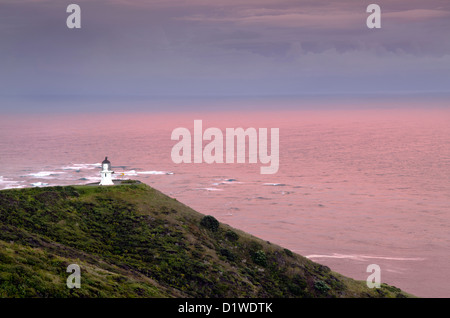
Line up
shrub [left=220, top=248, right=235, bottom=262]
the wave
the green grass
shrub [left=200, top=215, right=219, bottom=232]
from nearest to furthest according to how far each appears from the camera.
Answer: the green grass → shrub [left=220, top=248, right=235, bottom=262] → shrub [left=200, top=215, right=219, bottom=232] → the wave

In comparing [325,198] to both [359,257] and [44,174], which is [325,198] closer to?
[359,257]

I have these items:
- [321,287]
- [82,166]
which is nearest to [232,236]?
[321,287]

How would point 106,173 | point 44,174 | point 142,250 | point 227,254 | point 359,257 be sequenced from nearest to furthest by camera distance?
point 142,250, point 227,254, point 106,173, point 359,257, point 44,174

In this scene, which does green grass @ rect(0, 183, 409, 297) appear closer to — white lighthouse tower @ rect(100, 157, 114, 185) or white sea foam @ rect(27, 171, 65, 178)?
white lighthouse tower @ rect(100, 157, 114, 185)

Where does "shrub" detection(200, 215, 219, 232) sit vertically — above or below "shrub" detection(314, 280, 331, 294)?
above

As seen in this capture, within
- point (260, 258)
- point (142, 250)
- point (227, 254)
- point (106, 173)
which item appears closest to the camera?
point (142, 250)

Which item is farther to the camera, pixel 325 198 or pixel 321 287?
pixel 325 198

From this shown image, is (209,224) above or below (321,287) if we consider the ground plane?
above

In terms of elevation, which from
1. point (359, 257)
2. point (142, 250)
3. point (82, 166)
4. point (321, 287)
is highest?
point (82, 166)

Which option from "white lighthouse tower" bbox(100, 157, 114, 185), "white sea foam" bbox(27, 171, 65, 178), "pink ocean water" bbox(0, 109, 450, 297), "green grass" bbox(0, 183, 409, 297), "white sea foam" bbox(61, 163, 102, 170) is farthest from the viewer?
"white sea foam" bbox(61, 163, 102, 170)

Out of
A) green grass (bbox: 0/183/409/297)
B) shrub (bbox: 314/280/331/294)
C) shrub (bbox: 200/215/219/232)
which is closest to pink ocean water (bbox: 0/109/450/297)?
shrub (bbox: 314/280/331/294)
